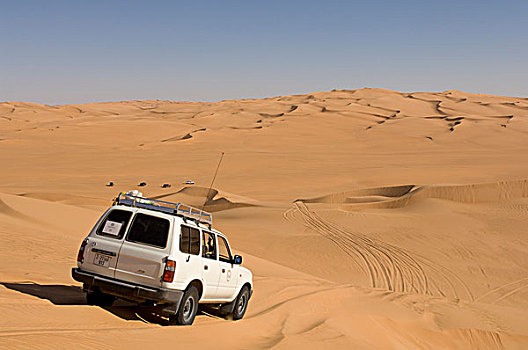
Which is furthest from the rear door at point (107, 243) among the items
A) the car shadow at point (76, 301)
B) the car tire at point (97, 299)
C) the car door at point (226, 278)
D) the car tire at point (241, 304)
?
the car tire at point (241, 304)

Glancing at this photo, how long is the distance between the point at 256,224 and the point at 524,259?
372 inches

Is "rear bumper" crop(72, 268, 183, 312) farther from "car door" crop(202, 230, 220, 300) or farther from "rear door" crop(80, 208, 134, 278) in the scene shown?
"car door" crop(202, 230, 220, 300)

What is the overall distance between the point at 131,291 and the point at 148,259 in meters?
0.46

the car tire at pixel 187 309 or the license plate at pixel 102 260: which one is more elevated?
the license plate at pixel 102 260

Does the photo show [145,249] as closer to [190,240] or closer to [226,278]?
[190,240]

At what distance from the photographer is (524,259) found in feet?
56.9

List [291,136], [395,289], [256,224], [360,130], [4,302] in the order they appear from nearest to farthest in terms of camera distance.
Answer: [4,302] < [395,289] < [256,224] < [291,136] < [360,130]

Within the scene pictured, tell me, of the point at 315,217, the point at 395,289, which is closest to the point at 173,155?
the point at 315,217

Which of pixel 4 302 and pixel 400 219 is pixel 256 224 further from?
pixel 4 302

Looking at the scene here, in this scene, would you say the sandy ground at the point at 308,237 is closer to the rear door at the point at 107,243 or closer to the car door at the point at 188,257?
the rear door at the point at 107,243

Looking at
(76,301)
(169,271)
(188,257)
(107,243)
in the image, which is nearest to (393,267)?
(188,257)

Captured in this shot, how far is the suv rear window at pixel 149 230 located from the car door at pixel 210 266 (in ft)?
2.50

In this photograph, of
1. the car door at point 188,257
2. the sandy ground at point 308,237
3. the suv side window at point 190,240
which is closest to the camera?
the car door at point 188,257

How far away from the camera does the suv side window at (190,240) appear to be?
23.8 ft
